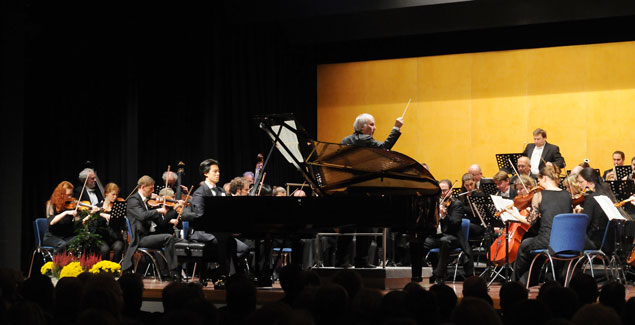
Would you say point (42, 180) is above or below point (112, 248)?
above

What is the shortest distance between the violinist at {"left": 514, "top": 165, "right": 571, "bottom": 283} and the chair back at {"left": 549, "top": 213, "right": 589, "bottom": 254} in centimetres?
17

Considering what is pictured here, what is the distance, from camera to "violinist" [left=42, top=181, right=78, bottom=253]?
8.32 metres

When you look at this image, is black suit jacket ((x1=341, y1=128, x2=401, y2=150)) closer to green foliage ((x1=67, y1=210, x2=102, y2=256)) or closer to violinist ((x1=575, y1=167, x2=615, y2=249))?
violinist ((x1=575, y1=167, x2=615, y2=249))

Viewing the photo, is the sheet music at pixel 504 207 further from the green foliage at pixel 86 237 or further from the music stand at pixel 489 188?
the green foliage at pixel 86 237

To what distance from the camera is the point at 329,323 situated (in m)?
2.74

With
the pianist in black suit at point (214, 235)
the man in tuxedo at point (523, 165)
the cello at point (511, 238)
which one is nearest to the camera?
the pianist in black suit at point (214, 235)

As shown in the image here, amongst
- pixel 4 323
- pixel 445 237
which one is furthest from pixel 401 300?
pixel 445 237

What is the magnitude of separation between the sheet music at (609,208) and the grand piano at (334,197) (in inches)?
67.6

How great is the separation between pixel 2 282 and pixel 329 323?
1.60 metres

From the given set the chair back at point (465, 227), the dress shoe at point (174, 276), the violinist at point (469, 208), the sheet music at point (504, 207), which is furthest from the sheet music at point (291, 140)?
the violinist at point (469, 208)

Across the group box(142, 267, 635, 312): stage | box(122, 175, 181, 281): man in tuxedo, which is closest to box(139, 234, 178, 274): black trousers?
box(122, 175, 181, 281): man in tuxedo

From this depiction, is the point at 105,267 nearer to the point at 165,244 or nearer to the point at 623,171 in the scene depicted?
the point at 165,244

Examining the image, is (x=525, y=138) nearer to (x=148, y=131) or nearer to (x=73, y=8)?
(x=148, y=131)

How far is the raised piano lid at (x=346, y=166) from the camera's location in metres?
5.74
